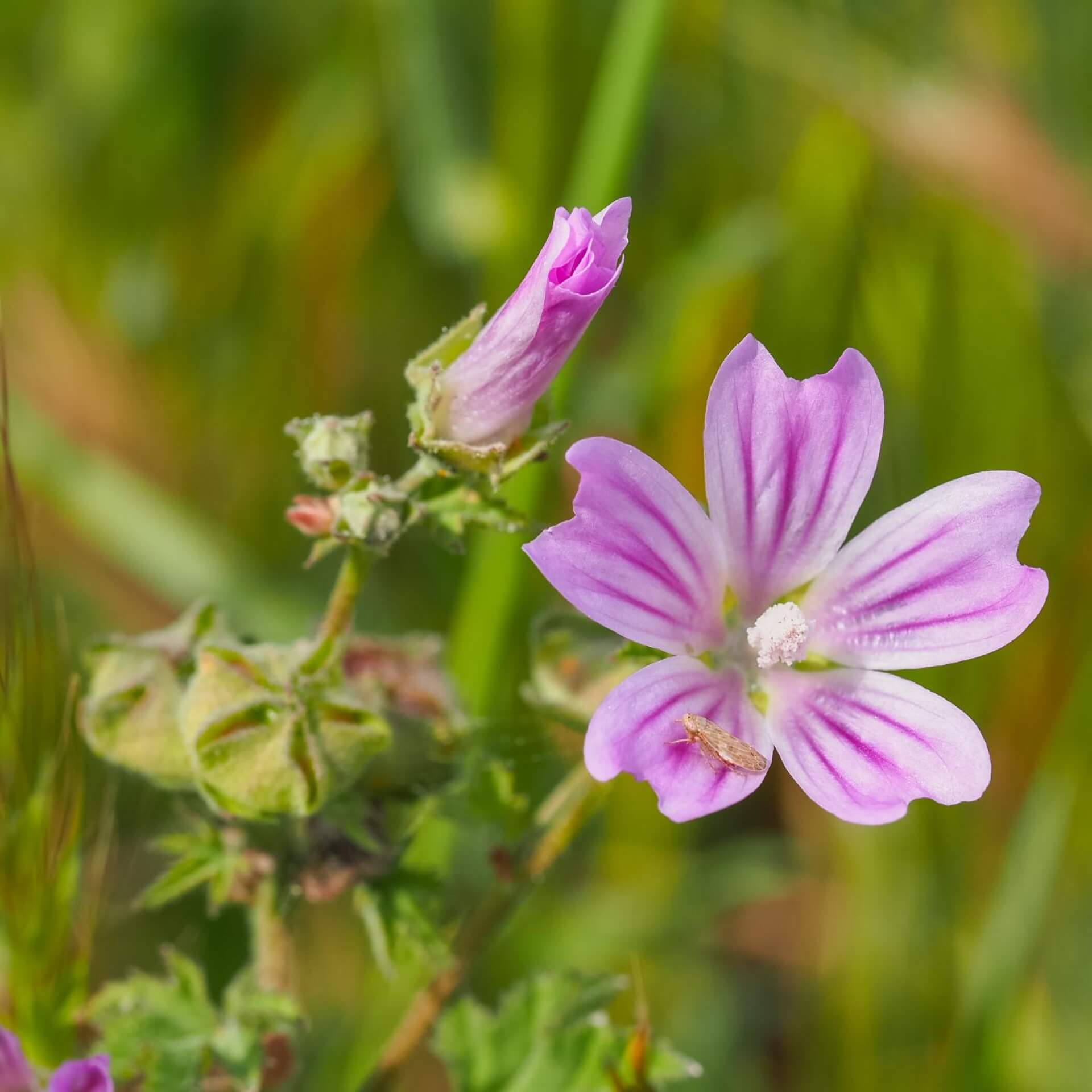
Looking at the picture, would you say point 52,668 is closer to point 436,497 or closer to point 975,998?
point 436,497

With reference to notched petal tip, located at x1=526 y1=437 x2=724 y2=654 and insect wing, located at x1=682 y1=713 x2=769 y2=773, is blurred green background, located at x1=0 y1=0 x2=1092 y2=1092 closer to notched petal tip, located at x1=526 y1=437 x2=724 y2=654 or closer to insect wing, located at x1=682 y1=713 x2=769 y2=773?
notched petal tip, located at x1=526 y1=437 x2=724 y2=654

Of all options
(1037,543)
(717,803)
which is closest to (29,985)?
(717,803)

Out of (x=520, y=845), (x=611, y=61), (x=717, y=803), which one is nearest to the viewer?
(x=717, y=803)

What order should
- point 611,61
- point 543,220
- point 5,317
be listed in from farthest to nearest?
point 5,317 < point 543,220 < point 611,61

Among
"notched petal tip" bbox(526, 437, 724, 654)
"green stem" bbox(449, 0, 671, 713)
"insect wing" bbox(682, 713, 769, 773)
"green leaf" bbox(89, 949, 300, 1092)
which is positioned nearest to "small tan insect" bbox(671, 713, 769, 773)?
"insect wing" bbox(682, 713, 769, 773)

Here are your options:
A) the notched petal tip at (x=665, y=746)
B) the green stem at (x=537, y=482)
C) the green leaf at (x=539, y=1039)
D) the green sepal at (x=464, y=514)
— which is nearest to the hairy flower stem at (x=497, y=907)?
the green leaf at (x=539, y=1039)
